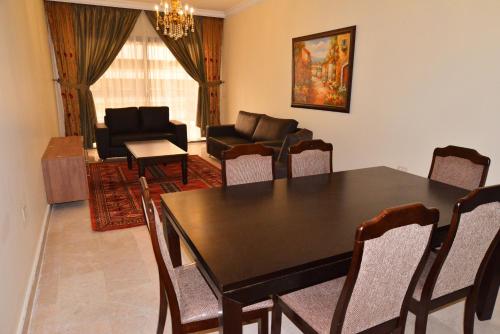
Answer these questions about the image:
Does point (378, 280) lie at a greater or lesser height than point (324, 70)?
lesser

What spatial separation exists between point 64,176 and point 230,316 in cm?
318

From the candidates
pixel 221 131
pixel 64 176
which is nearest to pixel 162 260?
pixel 64 176

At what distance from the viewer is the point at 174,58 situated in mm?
7191

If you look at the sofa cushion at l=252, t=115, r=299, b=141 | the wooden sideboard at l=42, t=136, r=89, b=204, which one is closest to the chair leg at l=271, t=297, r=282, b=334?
the wooden sideboard at l=42, t=136, r=89, b=204

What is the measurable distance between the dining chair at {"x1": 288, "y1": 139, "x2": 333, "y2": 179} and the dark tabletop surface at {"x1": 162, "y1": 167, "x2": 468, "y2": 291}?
0.76 ft

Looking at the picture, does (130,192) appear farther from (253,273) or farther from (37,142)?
(253,273)

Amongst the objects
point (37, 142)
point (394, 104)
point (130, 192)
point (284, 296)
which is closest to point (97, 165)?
point (130, 192)

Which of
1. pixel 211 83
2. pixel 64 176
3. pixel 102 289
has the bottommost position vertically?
pixel 102 289

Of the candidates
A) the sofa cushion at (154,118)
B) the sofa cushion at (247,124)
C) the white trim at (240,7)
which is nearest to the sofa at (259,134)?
the sofa cushion at (247,124)

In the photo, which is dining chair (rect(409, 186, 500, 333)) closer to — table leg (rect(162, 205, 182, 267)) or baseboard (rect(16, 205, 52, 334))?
table leg (rect(162, 205, 182, 267))

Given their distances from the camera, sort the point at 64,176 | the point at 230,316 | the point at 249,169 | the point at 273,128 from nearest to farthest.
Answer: the point at 230,316
the point at 249,169
the point at 64,176
the point at 273,128

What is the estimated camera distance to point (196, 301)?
1.53 m

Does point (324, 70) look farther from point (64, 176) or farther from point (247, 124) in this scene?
point (64, 176)

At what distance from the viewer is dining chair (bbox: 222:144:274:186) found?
2.37 metres
